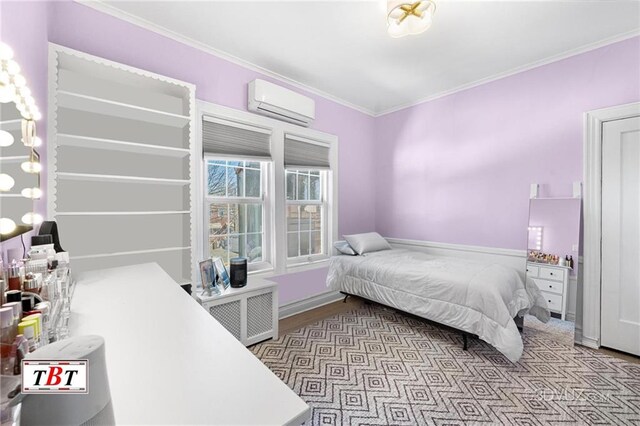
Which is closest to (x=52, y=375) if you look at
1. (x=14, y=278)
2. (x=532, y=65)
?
(x=14, y=278)

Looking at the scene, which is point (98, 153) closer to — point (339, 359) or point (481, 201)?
point (339, 359)

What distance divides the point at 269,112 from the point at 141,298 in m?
2.38

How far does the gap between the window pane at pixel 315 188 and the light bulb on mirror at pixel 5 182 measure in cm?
301

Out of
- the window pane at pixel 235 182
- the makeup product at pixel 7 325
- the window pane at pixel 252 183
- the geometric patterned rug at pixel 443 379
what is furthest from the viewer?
the window pane at pixel 252 183

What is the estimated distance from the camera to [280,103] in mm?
3076

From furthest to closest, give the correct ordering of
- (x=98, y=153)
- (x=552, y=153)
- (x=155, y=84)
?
(x=552, y=153) → (x=155, y=84) → (x=98, y=153)

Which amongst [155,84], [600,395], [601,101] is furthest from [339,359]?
[601,101]

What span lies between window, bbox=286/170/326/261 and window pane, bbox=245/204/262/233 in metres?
0.41

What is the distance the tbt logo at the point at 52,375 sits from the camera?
16.3 inches

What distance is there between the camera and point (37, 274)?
0.94 m

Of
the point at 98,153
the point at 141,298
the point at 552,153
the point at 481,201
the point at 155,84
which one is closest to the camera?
the point at 141,298

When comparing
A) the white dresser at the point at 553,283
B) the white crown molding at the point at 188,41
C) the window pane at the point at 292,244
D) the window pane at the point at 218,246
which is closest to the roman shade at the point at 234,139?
the white crown molding at the point at 188,41

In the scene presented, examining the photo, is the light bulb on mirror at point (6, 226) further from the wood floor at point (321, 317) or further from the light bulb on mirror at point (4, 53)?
the wood floor at point (321, 317)

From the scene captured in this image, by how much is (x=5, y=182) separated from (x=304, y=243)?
9.79 ft
